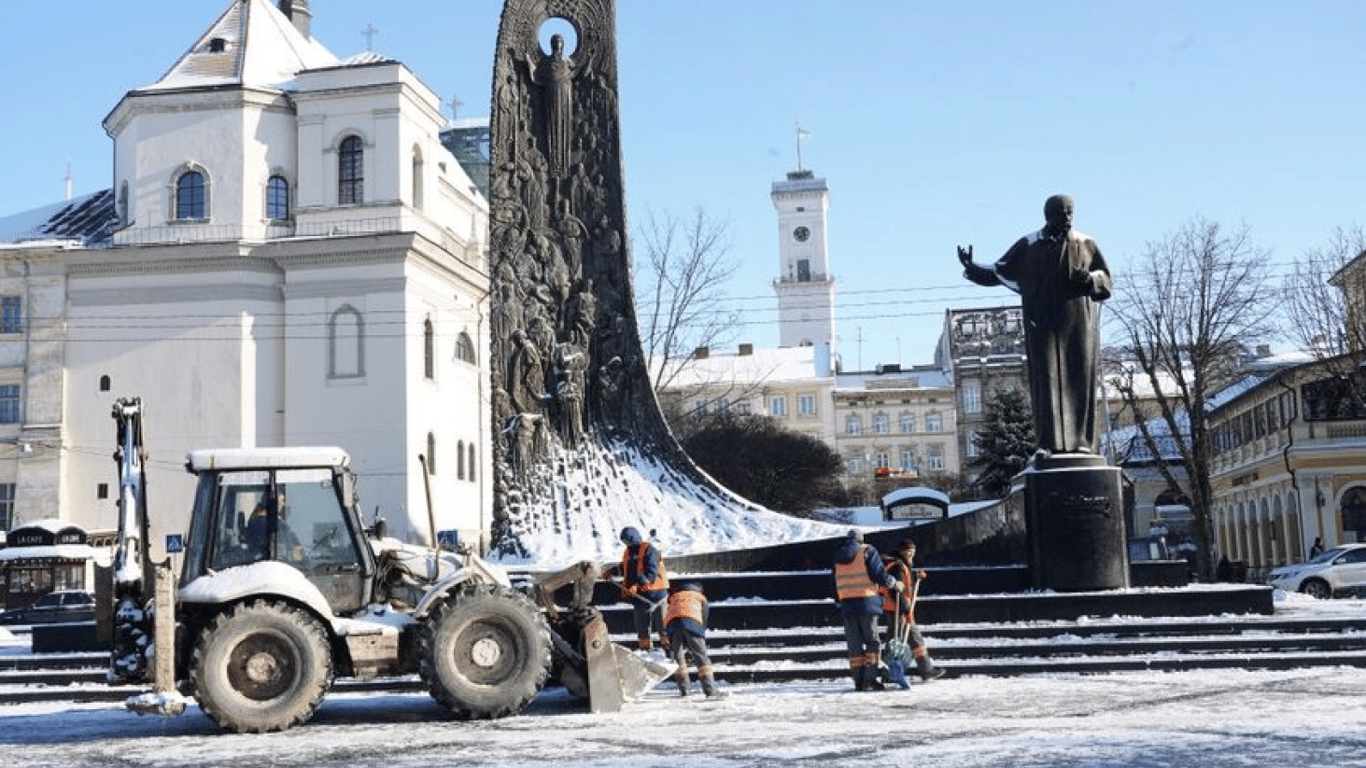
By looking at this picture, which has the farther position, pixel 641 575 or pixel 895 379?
pixel 895 379

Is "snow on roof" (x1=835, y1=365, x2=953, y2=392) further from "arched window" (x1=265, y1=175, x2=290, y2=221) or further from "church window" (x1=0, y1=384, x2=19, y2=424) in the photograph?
"church window" (x1=0, y1=384, x2=19, y2=424)

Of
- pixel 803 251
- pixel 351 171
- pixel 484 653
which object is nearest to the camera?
pixel 484 653

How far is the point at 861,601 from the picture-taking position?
1270 centimetres

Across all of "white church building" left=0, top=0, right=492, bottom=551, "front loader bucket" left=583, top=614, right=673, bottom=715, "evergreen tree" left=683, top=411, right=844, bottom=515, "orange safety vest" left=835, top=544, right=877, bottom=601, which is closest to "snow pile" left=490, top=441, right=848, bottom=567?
"orange safety vest" left=835, top=544, right=877, bottom=601

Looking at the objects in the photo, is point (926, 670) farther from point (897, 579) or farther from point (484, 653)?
point (484, 653)

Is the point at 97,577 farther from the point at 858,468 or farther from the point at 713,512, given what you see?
the point at 858,468

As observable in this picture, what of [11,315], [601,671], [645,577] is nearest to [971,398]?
[11,315]

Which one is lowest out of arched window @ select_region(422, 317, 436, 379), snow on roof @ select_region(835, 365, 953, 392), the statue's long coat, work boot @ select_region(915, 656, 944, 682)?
work boot @ select_region(915, 656, 944, 682)

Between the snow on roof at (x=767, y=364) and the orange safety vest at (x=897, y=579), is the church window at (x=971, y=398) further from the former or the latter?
the orange safety vest at (x=897, y=579)

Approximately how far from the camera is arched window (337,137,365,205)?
48.6 m

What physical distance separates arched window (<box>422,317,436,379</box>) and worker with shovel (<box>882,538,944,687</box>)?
36.5m

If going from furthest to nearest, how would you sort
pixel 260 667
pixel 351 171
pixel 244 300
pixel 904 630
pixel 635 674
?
1. pixel 351 171
2. pixel 244 300
3. pixel 904 630
4. pixel 635 674
5. pixel 260 667

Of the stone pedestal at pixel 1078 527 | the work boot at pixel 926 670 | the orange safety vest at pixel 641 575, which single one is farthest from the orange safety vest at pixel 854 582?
the stone pedestal at pixel 1078 527

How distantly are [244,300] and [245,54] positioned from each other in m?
9.69
